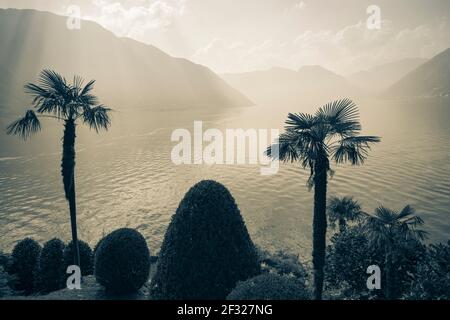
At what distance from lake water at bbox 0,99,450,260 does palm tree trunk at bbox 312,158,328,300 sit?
1605cm

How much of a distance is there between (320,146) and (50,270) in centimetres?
1870

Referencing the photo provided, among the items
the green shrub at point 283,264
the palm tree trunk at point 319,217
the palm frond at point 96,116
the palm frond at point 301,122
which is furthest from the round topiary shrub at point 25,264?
the palm frond at point 301,122

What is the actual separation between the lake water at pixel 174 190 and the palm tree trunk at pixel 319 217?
16050 mm

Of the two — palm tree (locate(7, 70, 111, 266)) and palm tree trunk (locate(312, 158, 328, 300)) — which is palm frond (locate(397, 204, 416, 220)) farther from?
palm tree (locate(7, 70, 111, 266))

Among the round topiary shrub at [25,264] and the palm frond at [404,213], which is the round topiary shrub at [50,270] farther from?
the palm frond at [404,213]

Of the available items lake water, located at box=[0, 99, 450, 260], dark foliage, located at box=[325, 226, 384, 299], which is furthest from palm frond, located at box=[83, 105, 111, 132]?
lake water, located at box=[0, 99, 450, 260]

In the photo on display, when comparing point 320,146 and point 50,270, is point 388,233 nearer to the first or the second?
point 320,146

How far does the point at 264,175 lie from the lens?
185 feet

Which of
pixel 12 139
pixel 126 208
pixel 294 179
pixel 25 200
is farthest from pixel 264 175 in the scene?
pixel 12 139

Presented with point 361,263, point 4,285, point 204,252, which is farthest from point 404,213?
point 4,285

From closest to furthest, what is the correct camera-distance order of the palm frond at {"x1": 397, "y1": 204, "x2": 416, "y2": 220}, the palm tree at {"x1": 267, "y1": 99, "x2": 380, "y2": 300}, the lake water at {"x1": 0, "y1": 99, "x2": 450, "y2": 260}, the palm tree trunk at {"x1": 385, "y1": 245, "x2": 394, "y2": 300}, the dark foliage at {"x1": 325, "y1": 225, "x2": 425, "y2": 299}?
1. the palm tree at {"x1": 267, "y1": 99, "x2": 380, "y2": 300}
2. the palm tree trunk at {"x1": 385, "y1": 245, "x2": 394, "y2": 300}
3. the palm frond at {"x1": 397, "y1": 204, "x2": 416, "y2": 220}
4. the dark foliage at {"x1": 325, "y1": 225, "x2": 425, "y2": 299}
5. the lake water at {"x1": 0, "y1": 99, "x2": 450, "y2": 260}

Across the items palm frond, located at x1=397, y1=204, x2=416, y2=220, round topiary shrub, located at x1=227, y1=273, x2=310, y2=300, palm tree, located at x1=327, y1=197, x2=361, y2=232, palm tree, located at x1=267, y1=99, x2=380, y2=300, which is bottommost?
palm tree, located at x1=327, y1=197, x2=361, y2=232

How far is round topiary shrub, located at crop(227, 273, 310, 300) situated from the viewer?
967 cm

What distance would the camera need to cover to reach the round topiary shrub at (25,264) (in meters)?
20.2
